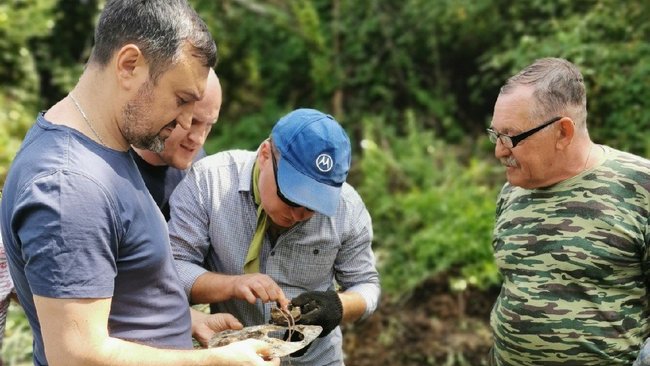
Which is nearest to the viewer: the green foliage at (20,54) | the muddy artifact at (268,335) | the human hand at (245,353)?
the human hand at (245,353)

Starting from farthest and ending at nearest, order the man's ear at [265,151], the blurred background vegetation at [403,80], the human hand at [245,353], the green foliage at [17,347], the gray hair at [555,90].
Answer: the blurred background vegetation at [403,80]
the green foliage at [17,347]
the gray hair at [555,90]
the man's ear at [265,151]
the human hand at [245,353]

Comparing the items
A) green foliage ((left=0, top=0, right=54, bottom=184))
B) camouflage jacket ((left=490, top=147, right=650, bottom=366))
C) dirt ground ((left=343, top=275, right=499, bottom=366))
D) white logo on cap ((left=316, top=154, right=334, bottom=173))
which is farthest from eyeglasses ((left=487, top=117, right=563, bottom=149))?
green foliage ((left=0, top=0, right=54, bottom=184))

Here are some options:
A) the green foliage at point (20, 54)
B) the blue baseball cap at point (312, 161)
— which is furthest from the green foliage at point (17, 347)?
the green foliage at point (20, 54)

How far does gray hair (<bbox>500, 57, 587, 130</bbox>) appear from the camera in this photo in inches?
106

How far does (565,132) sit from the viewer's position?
2686 mm

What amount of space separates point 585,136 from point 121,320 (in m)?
1.79

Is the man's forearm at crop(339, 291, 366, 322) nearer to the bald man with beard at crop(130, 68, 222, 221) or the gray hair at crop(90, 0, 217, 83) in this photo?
the bald man with beard at crop(130, 68, 222, 221)

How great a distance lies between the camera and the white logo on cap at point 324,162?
2.33 meters

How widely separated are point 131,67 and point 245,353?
74 cm

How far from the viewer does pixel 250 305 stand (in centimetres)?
253

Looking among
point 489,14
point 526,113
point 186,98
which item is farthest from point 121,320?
point 489,14

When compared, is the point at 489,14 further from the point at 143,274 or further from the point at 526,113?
the point at 143,274

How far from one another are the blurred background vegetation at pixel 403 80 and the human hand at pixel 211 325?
8.25 ft

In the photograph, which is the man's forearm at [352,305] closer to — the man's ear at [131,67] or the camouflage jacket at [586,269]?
the camouflage jacket at [586,269]
